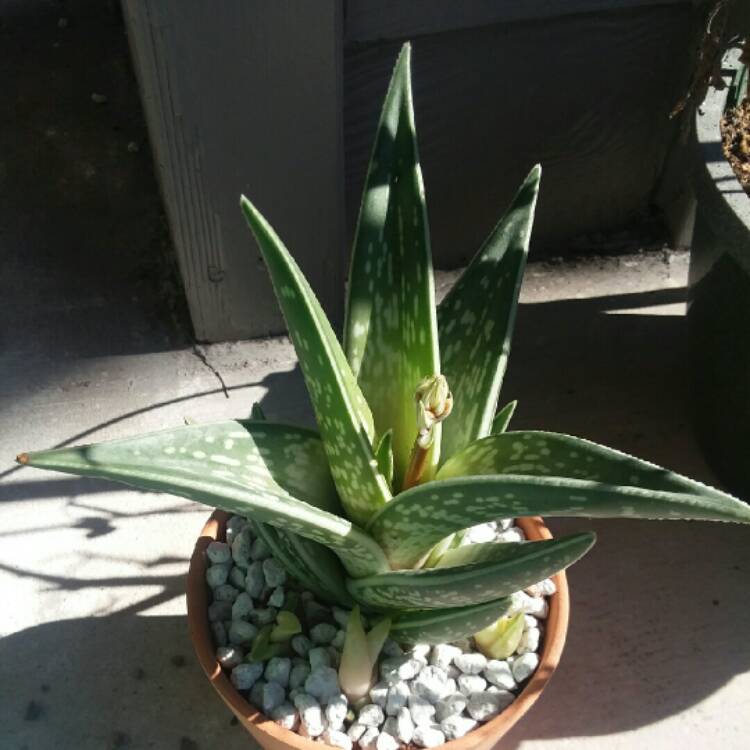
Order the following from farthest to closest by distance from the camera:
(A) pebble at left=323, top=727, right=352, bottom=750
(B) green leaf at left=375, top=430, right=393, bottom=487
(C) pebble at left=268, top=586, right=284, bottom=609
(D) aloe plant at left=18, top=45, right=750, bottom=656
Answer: (C) pebble at left=268, top=586, right=284, bottom=609 < (A) pebble at left=323, top=727, right=352, bottom=750 < (B) green leaf at left=375, top=430, right=393, bottom=487 < (D) aloe plant at left=18, top=45, right=750, bottom=656

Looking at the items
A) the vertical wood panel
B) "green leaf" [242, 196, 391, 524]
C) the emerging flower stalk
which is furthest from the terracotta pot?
the vertical wood panel

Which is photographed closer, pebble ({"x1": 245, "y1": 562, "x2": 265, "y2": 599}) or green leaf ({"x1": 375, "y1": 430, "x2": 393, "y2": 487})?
green leaf ({"x1": 375, "y1": 430, "x2": 393, "y2": 487})

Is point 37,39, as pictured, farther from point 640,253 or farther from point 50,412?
point 640,253

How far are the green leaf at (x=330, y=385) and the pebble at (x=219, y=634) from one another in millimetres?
253

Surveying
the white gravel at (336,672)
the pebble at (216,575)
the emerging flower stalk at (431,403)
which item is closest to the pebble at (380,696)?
the white gravel at (336,672)

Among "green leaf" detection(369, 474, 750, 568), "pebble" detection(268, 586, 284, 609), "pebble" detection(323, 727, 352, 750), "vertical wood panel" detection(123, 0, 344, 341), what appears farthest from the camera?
"vertical wood panel" detection(123, 0, 344, 341)

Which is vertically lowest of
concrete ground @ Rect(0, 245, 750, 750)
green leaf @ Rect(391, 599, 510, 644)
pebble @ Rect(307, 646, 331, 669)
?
concrete ground @ Rect(0, 245, 750, 750)

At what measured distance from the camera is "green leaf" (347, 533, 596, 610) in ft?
2.49

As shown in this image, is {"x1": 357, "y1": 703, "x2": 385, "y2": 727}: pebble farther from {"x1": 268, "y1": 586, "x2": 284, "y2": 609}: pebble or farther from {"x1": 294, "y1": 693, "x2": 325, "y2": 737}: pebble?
{"x1": 268, "y1": 586, "x2": 284, "y2": 609}: pebble

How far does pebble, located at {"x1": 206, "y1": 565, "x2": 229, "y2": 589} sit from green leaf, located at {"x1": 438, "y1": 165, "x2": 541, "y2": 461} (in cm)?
31

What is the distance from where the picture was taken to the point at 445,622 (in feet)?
3.00

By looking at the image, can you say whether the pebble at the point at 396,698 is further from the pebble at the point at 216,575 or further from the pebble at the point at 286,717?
the pebble at the point at 216,575

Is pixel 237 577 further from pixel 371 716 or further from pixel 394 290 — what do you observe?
pixel 394 290

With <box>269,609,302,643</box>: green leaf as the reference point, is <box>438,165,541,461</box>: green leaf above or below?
above
